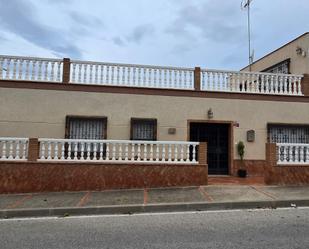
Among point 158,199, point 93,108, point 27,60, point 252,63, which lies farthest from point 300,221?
point 252,63

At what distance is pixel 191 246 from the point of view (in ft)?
15.7

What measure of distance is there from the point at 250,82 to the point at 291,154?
437 centimetres

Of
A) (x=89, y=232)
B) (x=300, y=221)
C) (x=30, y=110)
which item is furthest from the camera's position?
(x=30, y=110)

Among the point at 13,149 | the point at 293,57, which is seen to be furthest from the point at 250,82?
the point at 13,149

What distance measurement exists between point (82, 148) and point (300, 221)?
639 centimetres

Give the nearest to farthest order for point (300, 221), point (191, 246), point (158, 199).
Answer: point (191, 246) → point (300, 221) → point (158, 199)

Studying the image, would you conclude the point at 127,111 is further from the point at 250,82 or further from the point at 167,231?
the point at 167,231

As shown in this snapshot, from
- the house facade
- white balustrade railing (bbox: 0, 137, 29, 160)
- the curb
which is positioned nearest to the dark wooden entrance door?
the house facade

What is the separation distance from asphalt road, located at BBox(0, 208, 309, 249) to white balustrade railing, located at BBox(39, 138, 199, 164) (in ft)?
9.34

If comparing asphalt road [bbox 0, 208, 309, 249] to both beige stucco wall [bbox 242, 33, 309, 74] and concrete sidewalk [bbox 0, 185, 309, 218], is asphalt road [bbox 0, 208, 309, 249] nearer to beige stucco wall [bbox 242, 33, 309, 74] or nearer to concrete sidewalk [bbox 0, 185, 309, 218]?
concrete sidewalk [bbox 0, 185, 309, 218]

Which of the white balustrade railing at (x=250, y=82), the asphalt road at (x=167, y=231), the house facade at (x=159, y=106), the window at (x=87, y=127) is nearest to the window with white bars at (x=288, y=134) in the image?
the house facade at (x=159, y=106)

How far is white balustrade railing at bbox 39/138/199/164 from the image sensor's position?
9.44m

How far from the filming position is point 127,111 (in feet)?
40.7

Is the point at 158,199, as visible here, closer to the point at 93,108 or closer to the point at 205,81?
the point at 93,108
